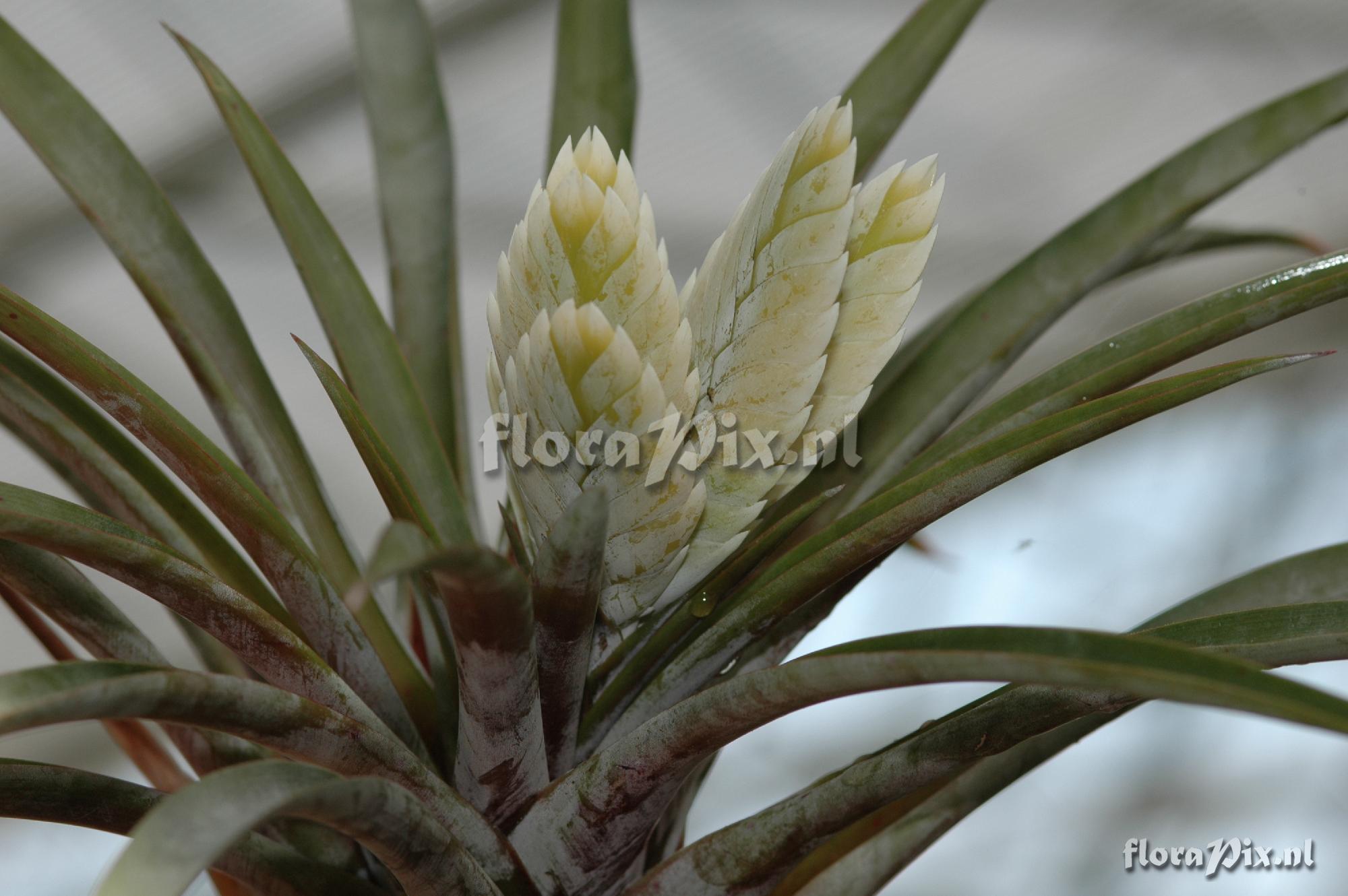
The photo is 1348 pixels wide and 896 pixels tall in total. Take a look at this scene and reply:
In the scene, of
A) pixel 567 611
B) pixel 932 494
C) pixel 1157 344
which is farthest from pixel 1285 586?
pixel 567 611

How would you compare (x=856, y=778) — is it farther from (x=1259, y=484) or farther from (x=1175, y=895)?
(x=1259, y=484)

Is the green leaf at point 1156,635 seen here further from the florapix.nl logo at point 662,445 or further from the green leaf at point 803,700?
the florapix.nl logo at point 662,445

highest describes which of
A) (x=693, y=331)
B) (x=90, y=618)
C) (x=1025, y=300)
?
(x=1025, y=300)

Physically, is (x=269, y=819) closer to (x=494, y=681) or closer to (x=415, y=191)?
(x=494, y=681)

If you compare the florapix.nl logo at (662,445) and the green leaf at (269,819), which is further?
the florapix.nl logo at (662,445)

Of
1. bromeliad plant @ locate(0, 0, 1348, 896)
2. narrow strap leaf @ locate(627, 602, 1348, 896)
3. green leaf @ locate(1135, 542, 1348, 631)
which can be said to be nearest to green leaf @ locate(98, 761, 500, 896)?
bromeliad plant @ locate(0, 0, 1348, 896)

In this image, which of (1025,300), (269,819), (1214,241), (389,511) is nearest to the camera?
(269,819)

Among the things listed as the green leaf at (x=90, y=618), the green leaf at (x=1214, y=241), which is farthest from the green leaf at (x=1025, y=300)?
the green leaf at (x=90, y=618)
